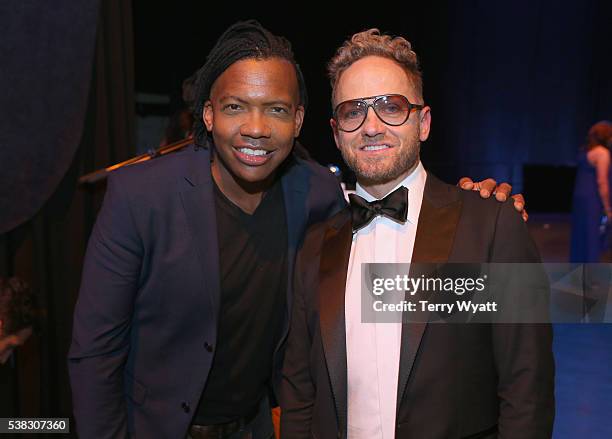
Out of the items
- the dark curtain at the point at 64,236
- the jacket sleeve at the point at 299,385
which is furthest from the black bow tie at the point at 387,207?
the dark curtain at the point at 64,236

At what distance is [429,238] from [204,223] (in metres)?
0.74

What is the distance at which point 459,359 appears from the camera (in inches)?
65.6

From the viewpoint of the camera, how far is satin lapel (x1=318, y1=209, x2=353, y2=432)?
5.72 ft

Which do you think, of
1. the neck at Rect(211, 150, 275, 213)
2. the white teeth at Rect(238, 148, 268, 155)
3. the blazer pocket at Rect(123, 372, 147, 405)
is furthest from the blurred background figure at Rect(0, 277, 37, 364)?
the white teeth at Rect(238, 148, 268, 155)

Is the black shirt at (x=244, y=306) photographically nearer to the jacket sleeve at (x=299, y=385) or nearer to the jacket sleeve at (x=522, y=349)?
the jacket sleeve at (x=299, y=385)

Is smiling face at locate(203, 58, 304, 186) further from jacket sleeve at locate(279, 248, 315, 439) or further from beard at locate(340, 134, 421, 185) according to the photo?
jacket sleeve at locate(279, 248, 315, 439)

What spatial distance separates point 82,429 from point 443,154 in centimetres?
1265

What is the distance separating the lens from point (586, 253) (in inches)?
283

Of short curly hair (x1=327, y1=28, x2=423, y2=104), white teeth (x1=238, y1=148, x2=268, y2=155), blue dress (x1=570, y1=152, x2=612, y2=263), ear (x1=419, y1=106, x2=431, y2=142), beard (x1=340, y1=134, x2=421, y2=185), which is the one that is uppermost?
blue dress (x1=570, y1=152, x2=612, y2=263)

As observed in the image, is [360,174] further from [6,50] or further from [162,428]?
[6,50]

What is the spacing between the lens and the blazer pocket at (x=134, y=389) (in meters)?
2.10

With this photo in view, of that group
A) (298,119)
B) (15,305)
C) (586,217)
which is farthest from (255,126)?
(586,217)

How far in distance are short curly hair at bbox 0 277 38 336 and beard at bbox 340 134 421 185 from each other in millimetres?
1951

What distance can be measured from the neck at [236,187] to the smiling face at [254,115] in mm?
95
